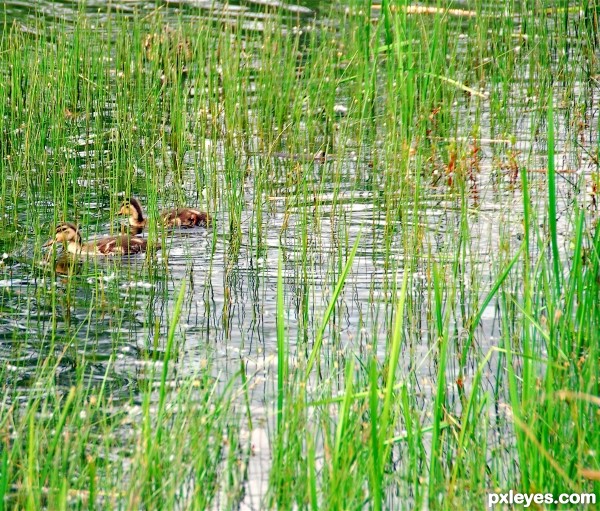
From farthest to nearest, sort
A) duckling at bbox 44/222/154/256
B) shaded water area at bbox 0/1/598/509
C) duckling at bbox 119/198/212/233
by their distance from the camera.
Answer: duckling at bbox 119/198/212/233 → duckling at bbox 44/222/154/256 → shaded water area at bbox 0/1/598/509

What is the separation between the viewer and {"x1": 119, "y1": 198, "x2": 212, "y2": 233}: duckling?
7.66 m

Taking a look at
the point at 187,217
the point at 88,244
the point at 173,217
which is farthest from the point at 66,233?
the point at 187,217

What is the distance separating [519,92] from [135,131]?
11.8 ft

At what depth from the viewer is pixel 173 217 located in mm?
7707

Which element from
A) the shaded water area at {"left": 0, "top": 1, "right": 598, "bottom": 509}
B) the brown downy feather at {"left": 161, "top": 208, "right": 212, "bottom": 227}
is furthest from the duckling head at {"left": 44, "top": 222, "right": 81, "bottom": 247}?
the brown downy feather at {"left": 161, "top": 208, "right": 212, "bottom": 227}

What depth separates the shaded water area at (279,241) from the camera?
473 centimetres

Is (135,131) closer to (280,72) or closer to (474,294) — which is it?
(280,72)

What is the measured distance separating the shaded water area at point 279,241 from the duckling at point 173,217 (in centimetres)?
10

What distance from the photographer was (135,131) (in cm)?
950

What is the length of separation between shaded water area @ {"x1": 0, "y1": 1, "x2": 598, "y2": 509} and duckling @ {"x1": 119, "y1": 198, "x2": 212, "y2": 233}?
0.34ft

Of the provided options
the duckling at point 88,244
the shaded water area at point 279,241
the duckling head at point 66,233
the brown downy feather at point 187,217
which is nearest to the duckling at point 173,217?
the brown downy feather at point 187,217

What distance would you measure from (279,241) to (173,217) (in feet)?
6.24

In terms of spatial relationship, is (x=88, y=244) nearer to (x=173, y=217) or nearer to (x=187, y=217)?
(x=173, y=217)

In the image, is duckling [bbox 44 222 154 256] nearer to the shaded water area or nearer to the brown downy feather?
the shaded water area
